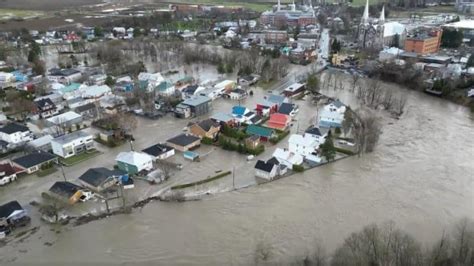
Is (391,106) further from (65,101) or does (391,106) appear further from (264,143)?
(65,101)

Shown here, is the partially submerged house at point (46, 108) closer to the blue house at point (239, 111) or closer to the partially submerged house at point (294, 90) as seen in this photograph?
the blue house at point (239, 111)

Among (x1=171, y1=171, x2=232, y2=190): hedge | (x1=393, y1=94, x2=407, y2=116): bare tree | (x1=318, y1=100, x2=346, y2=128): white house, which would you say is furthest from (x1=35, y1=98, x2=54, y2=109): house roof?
(x1=393, y1=94, x2=407, y2=116): bare tree

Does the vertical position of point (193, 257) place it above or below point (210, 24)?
below

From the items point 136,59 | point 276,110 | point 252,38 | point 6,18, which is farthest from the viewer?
point 6,18

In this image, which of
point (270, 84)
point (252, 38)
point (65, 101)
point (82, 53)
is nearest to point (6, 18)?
point (82, 53)

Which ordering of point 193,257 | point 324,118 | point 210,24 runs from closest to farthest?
point 193,257
point 324,118
point 210,24

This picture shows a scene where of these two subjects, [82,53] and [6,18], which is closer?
[82,53]

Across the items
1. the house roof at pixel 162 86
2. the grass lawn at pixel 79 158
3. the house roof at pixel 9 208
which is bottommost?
the grass lawn at pixel 79 158

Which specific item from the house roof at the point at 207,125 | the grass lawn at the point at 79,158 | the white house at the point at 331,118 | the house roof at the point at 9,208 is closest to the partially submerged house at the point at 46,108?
the grass lawn at the point at 79,158
